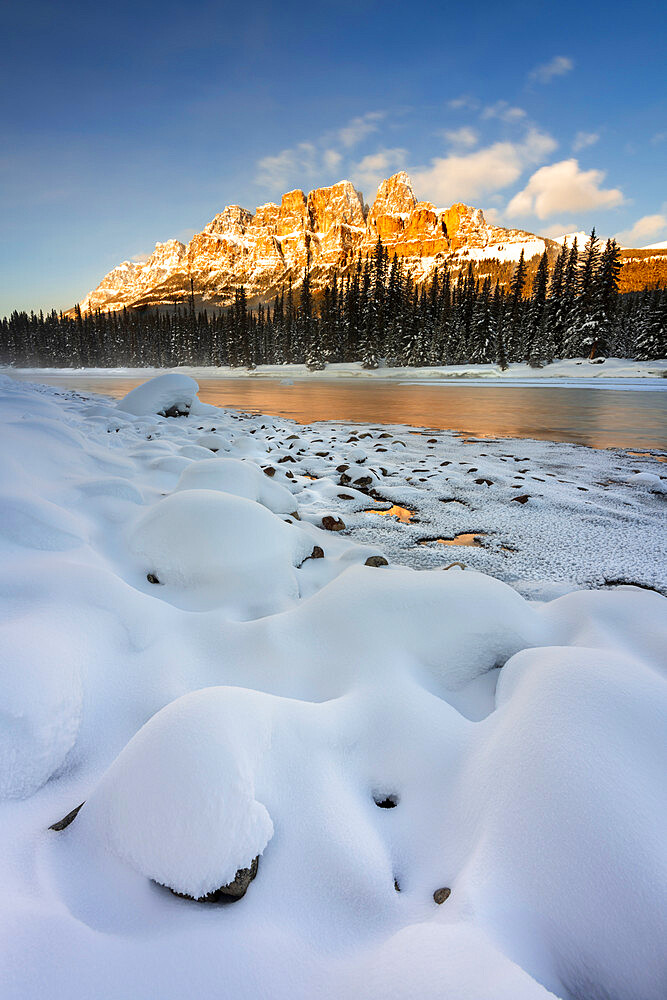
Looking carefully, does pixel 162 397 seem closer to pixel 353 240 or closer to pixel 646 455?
pixel 646 455

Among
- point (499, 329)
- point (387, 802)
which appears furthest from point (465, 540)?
point (499, 329)

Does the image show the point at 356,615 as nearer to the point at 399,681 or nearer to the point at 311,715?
the point at 399,681

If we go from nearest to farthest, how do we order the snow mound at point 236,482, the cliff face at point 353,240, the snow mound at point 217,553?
the snow mound at point 217,553 → the snow mound at point 236,482 → the cliff face at point 353,240

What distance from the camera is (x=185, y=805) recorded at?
35.8 inches

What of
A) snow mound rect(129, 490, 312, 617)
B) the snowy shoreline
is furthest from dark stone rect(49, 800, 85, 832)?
the snowy shoreline

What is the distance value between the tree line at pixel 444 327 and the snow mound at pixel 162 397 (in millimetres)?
36898

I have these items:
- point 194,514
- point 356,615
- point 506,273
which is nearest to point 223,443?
point 194,514

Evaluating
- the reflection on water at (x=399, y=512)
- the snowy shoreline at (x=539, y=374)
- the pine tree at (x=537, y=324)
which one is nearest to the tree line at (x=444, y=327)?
the pine tree at (x=537, y=324)

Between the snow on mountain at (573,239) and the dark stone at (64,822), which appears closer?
the dark stone at (64,822)

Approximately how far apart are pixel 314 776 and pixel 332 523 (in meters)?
2.74

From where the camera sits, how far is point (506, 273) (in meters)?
120

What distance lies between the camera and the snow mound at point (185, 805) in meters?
0.88

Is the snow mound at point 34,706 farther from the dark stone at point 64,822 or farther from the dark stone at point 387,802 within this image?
the dark stone at point 387,802

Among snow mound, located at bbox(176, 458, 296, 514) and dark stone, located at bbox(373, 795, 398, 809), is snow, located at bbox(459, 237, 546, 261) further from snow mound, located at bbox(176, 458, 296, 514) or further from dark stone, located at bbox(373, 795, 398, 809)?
dark stone, located at bbox(373, 795, 398, 809)
